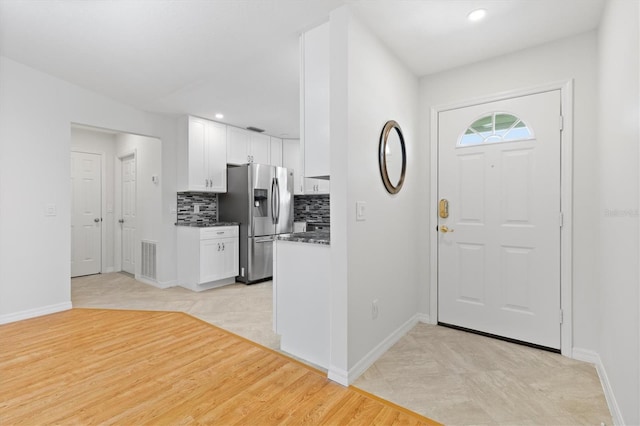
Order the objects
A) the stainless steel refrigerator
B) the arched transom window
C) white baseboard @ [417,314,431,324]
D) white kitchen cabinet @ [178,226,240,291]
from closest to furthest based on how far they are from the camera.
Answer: the arched transom window → white baseboard @ [417,314,431,324] → white kitchen cabinet @ [178,226,240,291] → the stainless steel refrigerator

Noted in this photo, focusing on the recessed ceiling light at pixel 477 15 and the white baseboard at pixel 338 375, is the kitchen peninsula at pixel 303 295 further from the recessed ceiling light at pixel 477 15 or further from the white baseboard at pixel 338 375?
the recessed ceiling light at pixel 477 15

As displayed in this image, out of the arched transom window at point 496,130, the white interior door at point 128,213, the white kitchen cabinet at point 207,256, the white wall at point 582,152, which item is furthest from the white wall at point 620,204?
the white interior door at point 128,213

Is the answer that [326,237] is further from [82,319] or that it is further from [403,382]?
[82,319]

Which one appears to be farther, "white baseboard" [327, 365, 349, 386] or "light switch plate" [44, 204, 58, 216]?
"light switch plate" [44, 204, 58, 216]

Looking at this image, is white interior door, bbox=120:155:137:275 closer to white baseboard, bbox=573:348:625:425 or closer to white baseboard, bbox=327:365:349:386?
white baseboard, bbox=327:365:349:386

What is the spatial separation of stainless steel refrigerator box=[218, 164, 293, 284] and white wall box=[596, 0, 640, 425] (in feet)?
12.2

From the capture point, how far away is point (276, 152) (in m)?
5.47

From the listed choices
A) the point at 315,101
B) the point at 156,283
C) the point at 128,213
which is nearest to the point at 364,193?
the point at 315,101

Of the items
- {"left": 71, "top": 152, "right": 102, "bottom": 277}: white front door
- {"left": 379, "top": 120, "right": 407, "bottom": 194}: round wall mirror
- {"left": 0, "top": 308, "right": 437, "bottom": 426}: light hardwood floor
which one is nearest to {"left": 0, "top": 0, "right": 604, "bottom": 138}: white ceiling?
{"left": 379, "top": 120, "right": 407, "bottom": 194}: round wall mirror

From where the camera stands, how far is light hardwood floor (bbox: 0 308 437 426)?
1.66 m

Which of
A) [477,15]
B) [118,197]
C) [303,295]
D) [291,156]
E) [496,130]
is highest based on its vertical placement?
[477,15]

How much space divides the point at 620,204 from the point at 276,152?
463 centimetres

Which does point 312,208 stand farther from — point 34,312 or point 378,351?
point 34,312

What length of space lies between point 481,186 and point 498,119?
22.4 inches
